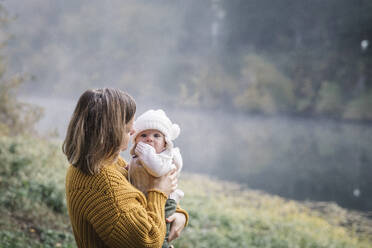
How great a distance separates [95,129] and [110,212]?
316 millimetres

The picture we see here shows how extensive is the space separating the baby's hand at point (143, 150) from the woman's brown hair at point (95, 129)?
205 mm

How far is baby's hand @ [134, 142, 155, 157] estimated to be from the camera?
149 centimetres

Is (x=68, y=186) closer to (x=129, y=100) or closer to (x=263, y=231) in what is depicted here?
(x=129, y=100)

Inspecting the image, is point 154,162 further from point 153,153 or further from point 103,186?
point 103,186

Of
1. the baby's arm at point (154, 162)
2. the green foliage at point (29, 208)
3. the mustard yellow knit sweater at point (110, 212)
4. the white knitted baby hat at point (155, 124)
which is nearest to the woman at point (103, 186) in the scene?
the mustard yellow knit sweater at point (110, 212)

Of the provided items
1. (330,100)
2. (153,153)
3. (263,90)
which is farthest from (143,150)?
(263,90)

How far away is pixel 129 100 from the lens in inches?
52.7

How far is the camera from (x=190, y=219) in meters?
5.08

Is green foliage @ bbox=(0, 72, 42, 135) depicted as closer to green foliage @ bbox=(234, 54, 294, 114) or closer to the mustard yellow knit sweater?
the mustard yellow knit sweater

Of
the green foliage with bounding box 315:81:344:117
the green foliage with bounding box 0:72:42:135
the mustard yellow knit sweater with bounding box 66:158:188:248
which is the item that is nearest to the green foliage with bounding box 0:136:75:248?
the mustard yellow knit sweater with bounding box 66:158:188:248

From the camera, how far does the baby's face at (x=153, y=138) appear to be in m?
1.62

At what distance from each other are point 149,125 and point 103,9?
158 feet

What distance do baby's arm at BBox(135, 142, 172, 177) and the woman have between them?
137 mm

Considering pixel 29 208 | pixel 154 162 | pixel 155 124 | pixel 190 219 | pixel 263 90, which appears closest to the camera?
pixel 154 162
